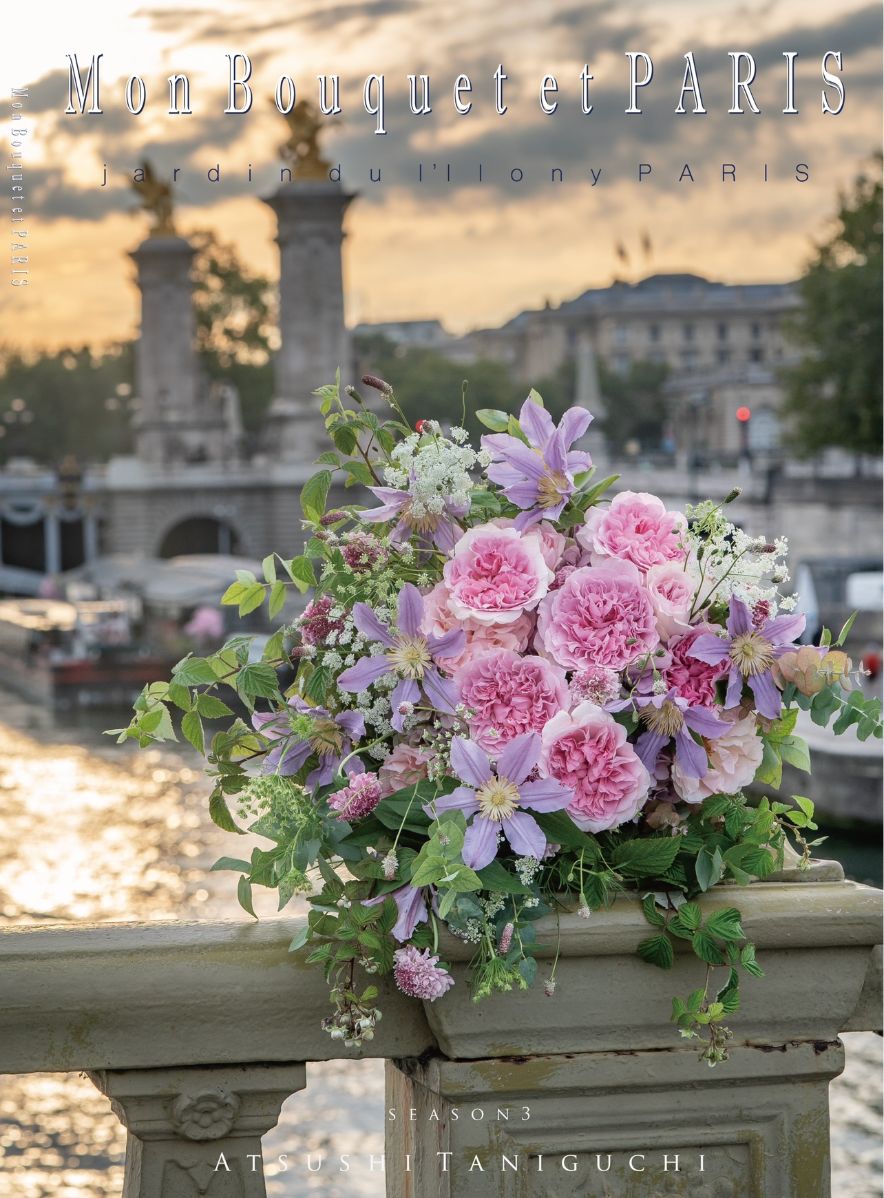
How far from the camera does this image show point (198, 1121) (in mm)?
2148

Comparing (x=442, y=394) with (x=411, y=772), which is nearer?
(x=411, y=772)

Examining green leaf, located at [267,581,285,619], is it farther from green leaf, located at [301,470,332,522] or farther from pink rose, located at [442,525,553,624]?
pink rose, located at [442,525,553,624]

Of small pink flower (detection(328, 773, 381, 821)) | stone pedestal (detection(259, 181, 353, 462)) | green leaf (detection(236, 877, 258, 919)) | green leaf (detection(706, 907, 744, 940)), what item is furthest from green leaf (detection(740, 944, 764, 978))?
stone pedestal (detection(259, 181, 353, 462))

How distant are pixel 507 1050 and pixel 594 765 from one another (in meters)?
0.36

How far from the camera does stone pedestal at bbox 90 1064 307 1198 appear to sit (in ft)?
7.02

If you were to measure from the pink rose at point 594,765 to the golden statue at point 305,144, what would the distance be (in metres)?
48.0

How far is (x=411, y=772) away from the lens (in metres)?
2.11

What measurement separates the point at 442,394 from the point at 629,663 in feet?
240

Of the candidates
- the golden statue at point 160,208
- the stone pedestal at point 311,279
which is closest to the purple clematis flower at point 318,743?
the stone pedestal at point 311,279

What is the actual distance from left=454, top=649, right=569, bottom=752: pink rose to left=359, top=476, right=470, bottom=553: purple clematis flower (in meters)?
0.18

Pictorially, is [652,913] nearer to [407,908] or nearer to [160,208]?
[407,908]

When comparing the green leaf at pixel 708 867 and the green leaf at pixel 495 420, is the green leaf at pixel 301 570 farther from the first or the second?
the green leaf at pixel 708 867

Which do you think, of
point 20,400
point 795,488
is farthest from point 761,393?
point 795,488

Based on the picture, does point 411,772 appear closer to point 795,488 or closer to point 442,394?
point 795,488
